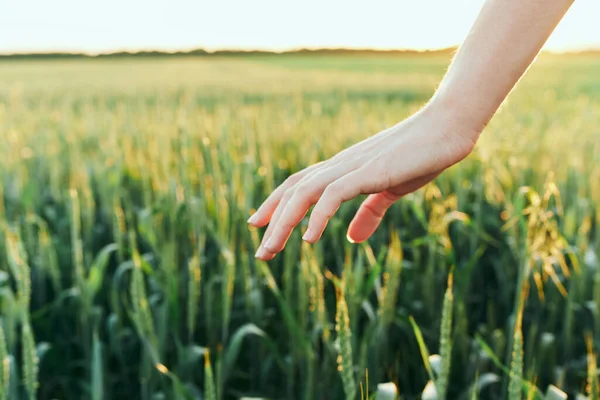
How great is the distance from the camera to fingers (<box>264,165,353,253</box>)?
990 mm

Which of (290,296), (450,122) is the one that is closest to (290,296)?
(290,296)

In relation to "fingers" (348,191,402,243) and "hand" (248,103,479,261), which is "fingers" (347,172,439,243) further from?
"hand" (248,103,479,261)

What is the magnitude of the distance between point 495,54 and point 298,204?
1.23 ft

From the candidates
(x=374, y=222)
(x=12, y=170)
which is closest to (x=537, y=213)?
(x=374, y=222)

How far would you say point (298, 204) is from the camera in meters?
0.99

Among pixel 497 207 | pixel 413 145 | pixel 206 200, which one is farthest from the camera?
pixel 497 207

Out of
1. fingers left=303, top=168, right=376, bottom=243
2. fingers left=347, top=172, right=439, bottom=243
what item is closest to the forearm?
fingers left=303, top=168, right=376, bottom=243

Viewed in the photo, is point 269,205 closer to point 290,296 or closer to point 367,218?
point 367,218

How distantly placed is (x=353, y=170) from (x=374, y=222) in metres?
0.27

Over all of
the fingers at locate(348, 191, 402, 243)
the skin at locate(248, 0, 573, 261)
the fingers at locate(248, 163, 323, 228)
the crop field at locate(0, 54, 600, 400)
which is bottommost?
the crop field at locate(0, 54, 600, 400)

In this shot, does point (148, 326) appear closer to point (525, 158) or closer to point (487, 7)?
point (487, 7)

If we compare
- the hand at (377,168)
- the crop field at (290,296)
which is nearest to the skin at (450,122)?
the hand at (377,168)

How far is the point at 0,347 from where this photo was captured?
3.31ft

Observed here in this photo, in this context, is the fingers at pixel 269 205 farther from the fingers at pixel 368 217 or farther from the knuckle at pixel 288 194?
the fingers at pixel 368 217
